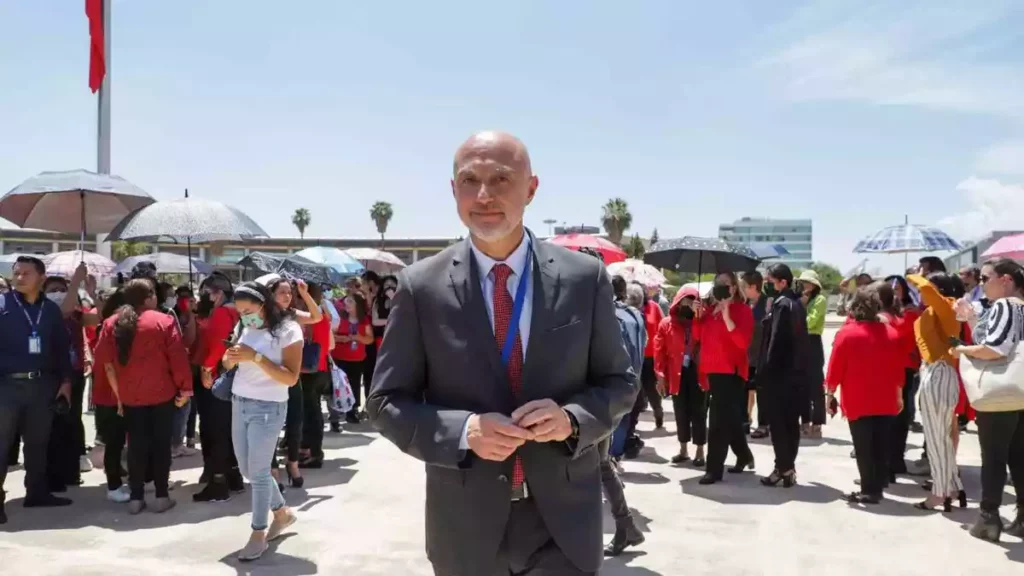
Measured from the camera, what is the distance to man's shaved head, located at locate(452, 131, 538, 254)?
2.12 meters

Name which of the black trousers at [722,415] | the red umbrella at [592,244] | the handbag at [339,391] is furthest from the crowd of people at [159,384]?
the red umbrella at [592,244]

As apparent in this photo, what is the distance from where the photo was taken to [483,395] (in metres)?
2.07

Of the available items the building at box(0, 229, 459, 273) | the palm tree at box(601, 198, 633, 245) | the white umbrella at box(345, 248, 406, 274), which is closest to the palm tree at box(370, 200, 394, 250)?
the building at box(0, 229, 459, 273)

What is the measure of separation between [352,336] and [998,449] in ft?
25.1

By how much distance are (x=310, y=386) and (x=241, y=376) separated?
2.75m

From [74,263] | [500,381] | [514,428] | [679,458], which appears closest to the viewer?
[514,428]

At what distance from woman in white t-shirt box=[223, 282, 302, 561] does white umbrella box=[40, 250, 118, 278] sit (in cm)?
695

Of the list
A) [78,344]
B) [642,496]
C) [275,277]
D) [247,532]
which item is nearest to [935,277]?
[642,496]

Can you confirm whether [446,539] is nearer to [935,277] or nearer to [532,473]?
[532,473]

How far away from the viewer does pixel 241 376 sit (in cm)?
520

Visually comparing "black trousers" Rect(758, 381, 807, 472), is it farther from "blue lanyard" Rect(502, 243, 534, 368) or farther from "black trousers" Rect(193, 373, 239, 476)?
"blue lanyard" Rect(502, 243, 534, 368)

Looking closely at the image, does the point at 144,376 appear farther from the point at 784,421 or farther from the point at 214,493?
the point at 784,421

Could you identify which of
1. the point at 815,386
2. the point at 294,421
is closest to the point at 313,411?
the point at 294,421

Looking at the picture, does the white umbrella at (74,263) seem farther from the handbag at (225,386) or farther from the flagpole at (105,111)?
the handbag at (225,386)
